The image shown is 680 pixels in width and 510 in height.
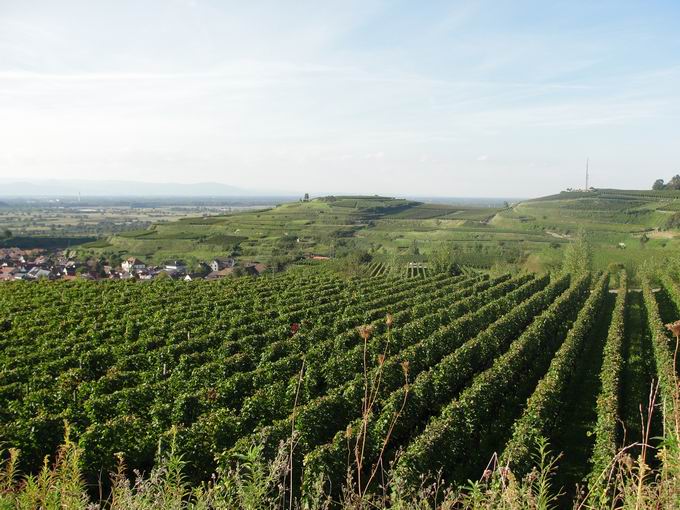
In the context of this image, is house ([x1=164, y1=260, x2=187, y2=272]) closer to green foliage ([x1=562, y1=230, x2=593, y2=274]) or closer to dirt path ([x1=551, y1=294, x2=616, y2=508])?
green foliage ([x1=562, y1=230, x2=593, y2=274])

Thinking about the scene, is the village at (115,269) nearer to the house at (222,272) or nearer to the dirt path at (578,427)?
the house at (222,272)

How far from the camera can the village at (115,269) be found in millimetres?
64062

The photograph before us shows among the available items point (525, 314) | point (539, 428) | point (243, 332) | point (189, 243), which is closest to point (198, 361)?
point (243, 332)

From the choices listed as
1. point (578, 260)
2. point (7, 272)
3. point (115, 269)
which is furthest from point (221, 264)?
point (578, 260)

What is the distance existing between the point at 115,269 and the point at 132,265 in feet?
8.59

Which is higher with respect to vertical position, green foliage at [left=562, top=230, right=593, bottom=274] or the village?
green foliage at [left=562, top=230, right=593, bottom=274]

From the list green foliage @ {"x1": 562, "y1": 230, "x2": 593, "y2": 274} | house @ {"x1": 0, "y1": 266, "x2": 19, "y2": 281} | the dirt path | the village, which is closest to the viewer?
the dirt path

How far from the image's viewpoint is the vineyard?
1047 centimetres

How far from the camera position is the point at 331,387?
16594 millimetres

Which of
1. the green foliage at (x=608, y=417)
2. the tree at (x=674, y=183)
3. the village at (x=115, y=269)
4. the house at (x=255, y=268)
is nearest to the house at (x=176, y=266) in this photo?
the village at (x=115, y=269)

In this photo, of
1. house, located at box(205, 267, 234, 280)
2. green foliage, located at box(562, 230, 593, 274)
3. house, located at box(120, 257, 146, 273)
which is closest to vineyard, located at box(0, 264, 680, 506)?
green foliage, located at box(562, 230, 593, 274)

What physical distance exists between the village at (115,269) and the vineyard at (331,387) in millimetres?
34471

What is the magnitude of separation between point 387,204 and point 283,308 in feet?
439

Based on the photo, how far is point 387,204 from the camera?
159750 millimetres
